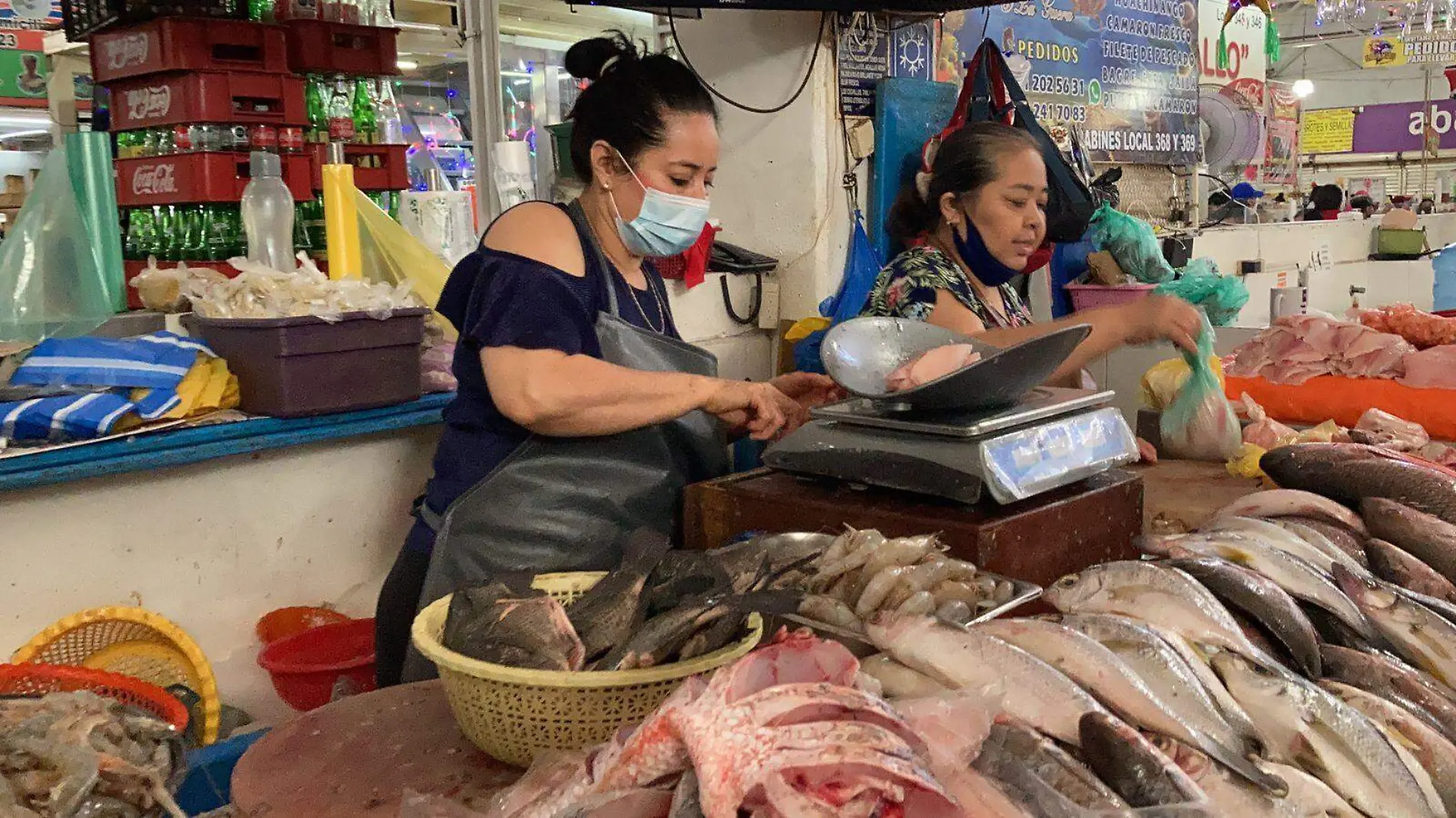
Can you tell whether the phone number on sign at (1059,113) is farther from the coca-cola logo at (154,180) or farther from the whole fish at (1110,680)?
the whole fish at (1110,680)

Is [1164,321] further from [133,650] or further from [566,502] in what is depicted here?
[133,650]

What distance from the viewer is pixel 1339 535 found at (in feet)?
7.91

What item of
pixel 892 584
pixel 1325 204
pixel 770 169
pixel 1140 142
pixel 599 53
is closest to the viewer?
pixel 892 584

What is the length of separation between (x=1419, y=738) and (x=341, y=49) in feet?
17.3

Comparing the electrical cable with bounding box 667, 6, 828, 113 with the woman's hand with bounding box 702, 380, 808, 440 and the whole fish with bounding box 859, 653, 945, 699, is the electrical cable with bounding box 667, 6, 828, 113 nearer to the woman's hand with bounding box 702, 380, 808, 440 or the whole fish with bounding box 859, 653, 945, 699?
the woman's hand with bounding box 702, 380, 808, 440

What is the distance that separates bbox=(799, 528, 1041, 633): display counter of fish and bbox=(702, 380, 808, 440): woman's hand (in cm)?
55

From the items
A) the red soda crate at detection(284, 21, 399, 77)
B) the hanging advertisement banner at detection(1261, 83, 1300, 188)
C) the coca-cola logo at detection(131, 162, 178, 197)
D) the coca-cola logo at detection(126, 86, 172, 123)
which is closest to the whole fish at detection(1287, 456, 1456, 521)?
the red soda crate at detection(284, 21, 399, 77)

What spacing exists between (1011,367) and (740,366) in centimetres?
297

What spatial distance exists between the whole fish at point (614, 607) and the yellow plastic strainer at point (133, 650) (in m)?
1.92

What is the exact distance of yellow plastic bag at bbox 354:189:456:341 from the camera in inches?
155

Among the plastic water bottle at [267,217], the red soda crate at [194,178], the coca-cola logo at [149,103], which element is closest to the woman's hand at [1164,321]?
the plastic water bottle at [267,217]

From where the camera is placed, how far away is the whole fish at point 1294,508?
2.48 metres

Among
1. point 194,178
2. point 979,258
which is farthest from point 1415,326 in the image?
point 194,178

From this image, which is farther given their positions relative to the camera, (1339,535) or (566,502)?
(566,502)
